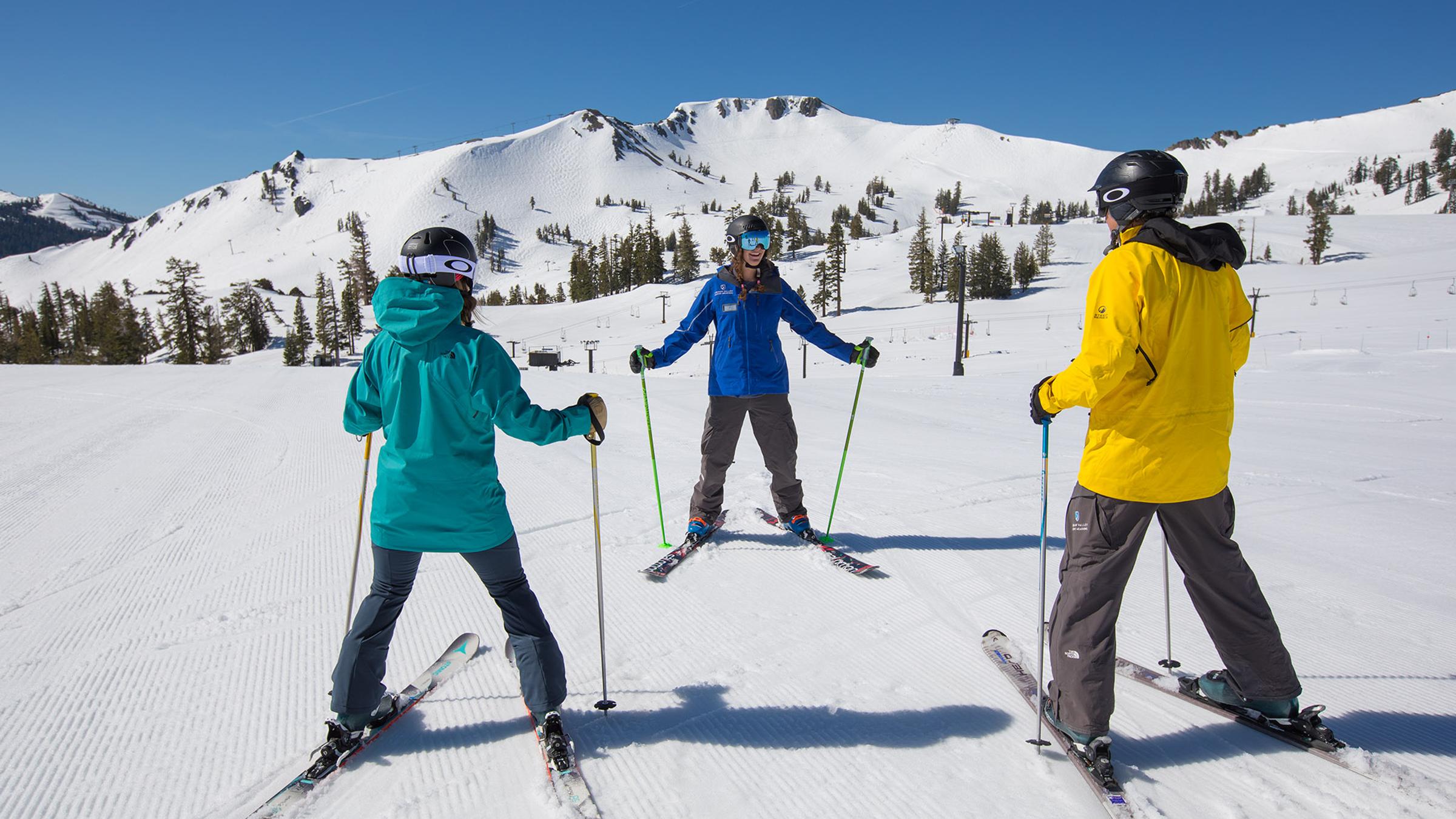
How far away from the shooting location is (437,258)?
7.38 feet

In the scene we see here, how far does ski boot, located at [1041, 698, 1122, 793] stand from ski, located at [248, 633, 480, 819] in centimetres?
231

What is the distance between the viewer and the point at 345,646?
2.26 metres

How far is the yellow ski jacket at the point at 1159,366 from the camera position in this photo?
2016 mm

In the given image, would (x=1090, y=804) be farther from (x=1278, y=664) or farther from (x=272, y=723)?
(x=272, y=723)

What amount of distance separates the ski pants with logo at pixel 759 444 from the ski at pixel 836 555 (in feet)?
0.52

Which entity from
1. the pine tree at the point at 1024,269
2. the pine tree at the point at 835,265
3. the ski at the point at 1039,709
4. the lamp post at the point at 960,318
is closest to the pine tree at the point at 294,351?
the pine tree at the point at 835,265

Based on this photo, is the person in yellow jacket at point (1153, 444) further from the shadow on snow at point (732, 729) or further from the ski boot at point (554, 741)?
the ski boot at point (554, 741)

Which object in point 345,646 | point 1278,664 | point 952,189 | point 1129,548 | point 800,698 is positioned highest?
point 952,189

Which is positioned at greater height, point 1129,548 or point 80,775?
point 1129,548

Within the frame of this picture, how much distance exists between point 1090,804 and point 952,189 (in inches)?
8383

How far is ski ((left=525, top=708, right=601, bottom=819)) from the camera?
2.04m

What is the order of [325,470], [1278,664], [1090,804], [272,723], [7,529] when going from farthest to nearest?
[325,470], [7,529], [272,723], [1278,664], [1090,804]

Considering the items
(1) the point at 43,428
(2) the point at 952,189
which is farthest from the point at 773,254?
(2) the point at 952,189

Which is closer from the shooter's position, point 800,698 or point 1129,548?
point 1129,548
